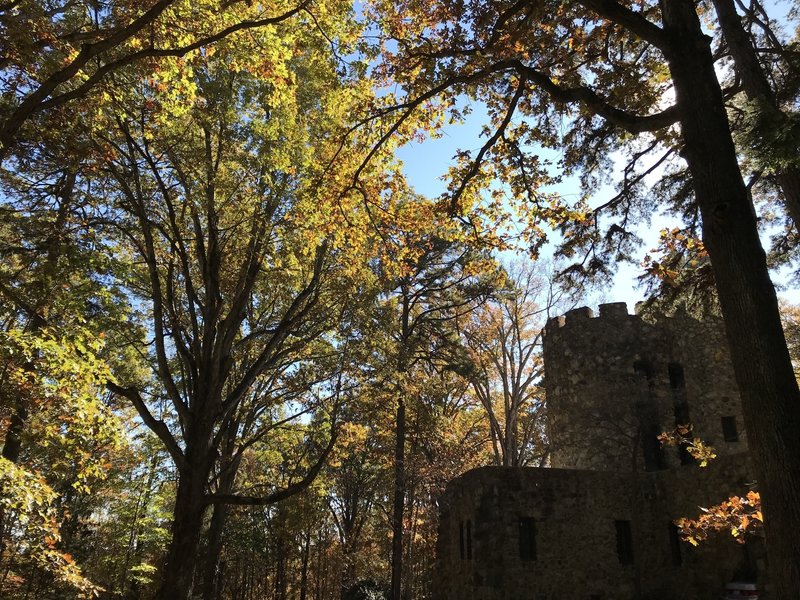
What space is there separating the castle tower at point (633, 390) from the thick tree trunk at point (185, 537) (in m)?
12.0

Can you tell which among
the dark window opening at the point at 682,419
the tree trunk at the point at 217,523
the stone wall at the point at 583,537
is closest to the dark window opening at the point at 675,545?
the stone wall at the point at 583,537

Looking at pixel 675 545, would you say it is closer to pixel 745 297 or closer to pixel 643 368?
pixel 643 368

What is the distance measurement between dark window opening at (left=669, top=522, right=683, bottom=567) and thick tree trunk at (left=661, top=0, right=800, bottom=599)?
11301 millimetres

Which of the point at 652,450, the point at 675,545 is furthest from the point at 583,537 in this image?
the point at 652,450

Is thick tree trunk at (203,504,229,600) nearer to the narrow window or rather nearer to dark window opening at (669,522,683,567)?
the narrow window

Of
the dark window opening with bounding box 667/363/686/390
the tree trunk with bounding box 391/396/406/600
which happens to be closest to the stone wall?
the tree trunk with bounding box 391/396/406/600

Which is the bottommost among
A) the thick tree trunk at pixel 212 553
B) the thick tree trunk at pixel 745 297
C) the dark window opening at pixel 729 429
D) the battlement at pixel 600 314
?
the thick tree trunk at pixel 212 553

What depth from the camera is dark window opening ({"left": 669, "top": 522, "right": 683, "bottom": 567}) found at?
42.7 ft

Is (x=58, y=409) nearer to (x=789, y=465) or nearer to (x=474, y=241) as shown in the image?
(x=474, y=241)

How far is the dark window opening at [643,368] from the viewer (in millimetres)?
17234

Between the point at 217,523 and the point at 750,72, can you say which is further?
the point at 217,523

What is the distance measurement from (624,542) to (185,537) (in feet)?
34.0

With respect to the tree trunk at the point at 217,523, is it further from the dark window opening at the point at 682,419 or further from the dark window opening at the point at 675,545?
the dark window opening at the point at 682,419

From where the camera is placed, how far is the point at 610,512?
13.2 meters
